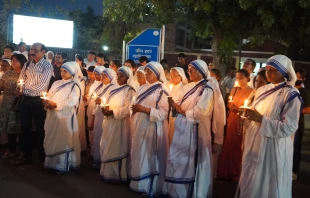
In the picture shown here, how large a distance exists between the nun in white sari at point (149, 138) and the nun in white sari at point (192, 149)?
1.22 feet

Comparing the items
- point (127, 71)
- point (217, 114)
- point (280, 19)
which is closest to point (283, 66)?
point (217, 114)

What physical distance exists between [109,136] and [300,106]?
126 inches

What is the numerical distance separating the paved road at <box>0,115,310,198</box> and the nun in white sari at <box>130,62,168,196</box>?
297 millimetres

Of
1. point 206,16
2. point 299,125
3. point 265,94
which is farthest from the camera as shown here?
point 206,16

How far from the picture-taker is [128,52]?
9836mm

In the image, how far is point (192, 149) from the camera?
563cm

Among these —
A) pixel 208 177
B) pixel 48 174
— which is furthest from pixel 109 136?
pixel 208 177

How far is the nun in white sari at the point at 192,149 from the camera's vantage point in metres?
5.63

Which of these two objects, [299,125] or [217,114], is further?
[299,125]

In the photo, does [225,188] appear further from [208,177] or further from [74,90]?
[74,90]

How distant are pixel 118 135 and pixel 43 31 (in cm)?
1635

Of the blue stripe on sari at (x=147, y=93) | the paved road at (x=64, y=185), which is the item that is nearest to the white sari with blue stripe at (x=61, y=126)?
the paved road at (x=64, y=185)

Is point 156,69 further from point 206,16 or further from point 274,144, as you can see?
point 206,16

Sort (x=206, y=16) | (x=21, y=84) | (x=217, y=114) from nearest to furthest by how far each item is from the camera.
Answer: (x=217, y=114) → (x=21, y=84) → (x=206, y=16)
